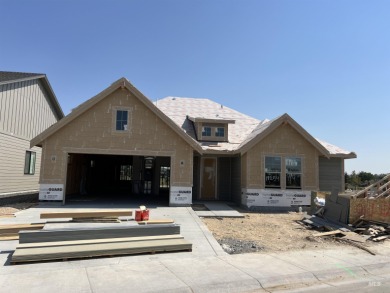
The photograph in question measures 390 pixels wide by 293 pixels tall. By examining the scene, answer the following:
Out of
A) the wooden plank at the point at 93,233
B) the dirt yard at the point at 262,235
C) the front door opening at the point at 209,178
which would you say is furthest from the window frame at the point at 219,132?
the wooden plank at the point at 93,233

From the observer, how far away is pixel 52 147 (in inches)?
623

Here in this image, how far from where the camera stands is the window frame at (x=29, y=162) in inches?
829

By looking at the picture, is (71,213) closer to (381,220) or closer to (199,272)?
(199,272)

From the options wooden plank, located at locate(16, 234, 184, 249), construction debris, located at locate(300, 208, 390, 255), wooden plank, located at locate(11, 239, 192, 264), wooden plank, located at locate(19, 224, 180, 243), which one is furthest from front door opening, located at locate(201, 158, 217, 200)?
wooden plank, located at locate(11, 239, 192, 264)

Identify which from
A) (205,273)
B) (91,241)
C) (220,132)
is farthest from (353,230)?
(220,132)

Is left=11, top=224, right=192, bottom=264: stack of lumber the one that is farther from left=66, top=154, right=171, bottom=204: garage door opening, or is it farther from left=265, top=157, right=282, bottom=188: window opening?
left=66, top=154, right=171, bottom=204: garage door opening

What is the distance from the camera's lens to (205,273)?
678cm

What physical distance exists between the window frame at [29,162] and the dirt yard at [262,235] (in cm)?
1384

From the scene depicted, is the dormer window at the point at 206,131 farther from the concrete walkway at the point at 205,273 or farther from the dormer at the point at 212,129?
the concrete walkway at the point at 205,273

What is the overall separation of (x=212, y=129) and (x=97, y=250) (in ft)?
43.5

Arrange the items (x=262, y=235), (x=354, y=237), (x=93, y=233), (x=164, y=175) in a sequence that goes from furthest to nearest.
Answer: (x=164, y=175) → (x=262, y=235) → (x=354, y=237) → (x=93, y=233)

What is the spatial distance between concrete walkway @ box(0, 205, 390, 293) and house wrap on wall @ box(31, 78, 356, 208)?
7745 mm

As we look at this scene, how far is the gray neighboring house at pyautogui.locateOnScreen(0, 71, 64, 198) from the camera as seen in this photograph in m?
18.0

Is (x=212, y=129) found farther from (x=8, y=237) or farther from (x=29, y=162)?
(x=8, y=237)
